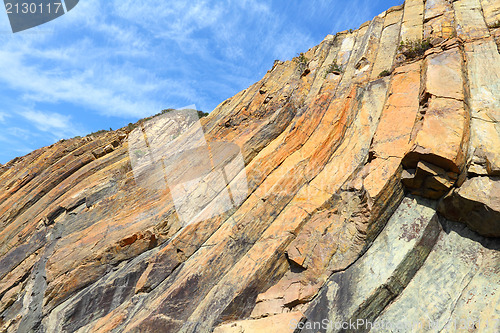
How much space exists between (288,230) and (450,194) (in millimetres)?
5265

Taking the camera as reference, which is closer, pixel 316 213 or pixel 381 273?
pixel 381 273

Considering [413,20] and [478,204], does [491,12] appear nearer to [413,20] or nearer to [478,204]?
[413,20]

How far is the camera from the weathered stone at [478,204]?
26.2 ft

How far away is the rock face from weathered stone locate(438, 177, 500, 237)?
43 millimetres

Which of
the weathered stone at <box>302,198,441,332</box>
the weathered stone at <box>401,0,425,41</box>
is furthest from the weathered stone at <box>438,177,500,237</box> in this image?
the weathered stone at <box>401,0,425,41</box>

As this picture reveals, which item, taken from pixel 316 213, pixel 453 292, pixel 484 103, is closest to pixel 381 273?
pixel 453 292

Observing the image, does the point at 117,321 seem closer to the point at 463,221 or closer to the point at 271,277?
the point at 271,277

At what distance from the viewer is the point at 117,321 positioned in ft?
37.3

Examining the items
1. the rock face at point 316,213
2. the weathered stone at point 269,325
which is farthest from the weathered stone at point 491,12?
the weathered stone at point 269,325

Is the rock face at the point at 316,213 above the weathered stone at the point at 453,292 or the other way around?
above

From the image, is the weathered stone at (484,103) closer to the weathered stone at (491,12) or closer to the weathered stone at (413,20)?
the weathered stone at (491,12)

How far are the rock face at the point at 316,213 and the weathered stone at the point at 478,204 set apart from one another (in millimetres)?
43

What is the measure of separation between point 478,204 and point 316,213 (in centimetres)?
483

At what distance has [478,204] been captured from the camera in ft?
26.9
